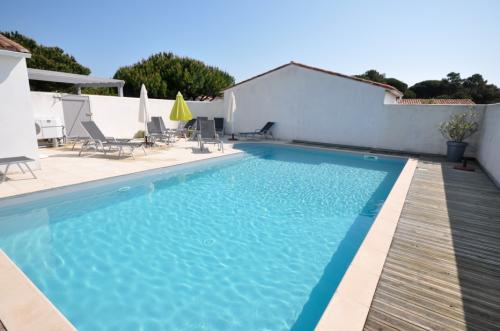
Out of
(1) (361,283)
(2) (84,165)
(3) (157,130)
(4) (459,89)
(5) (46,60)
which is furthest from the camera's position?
(4) (459,89)

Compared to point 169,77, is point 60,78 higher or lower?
lower

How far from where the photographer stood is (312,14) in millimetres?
12922

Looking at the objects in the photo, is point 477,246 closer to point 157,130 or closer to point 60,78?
point 157,130

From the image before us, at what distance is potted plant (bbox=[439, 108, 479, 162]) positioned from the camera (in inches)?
351

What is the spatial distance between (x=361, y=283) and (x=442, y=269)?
1053 mm

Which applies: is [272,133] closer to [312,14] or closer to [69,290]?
[312,14]

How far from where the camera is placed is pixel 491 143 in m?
7.34

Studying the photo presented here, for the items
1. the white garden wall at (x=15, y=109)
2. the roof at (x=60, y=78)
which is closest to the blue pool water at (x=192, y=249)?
the white garden wall at (x=15, y=109)

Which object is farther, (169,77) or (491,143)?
(169,77)

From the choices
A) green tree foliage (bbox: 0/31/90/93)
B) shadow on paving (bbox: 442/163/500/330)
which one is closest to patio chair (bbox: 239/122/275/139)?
shadow on paving (bbox: 442/163/500/330)

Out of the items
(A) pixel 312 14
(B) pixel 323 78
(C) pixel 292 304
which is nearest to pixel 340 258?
(C) pixel 292 304

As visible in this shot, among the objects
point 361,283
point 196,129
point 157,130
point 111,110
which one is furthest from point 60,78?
point 361,283

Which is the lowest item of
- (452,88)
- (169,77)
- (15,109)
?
(15,109)

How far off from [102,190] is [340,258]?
18.2ft
